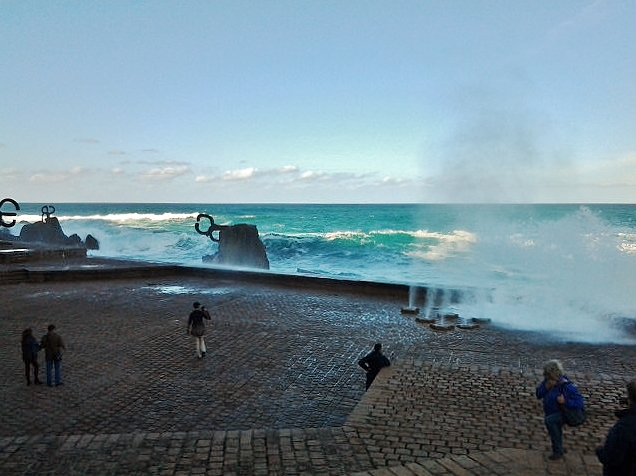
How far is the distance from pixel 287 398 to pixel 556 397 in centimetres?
360

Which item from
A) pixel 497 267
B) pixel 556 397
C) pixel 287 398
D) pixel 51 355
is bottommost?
pixel 497 267

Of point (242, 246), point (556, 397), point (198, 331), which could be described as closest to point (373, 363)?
point (556, 397)

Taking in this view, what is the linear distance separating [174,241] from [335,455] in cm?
4609

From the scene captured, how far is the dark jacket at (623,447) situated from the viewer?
313cm

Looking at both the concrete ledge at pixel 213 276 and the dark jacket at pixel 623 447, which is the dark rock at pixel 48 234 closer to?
the concrete ledge at pixel 213 276

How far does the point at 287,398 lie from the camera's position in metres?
6.69

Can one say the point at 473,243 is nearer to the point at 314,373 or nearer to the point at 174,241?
the point at 174,241

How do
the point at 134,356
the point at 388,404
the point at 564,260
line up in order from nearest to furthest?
the point at 388,404 < the point at 134,356 < the point at 564,260

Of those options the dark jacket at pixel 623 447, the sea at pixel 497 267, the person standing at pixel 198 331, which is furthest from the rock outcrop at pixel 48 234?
the dark jacket at pixel 623 447

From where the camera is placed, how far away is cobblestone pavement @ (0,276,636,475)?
456cm

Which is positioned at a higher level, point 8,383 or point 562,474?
point 562,474

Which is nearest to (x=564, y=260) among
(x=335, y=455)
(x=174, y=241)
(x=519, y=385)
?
(x=519, y=385)

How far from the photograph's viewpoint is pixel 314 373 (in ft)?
25.3

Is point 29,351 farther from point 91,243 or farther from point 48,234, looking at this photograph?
point 91,243
